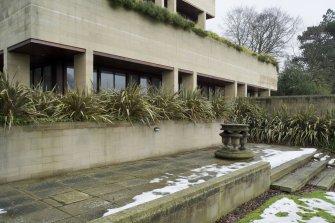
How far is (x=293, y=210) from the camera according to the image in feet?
15.5

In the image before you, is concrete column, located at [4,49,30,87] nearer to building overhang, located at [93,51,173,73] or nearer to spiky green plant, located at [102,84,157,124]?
building overhang, located at [93,51,173,73]

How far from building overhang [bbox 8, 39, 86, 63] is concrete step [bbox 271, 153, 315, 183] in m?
7.30

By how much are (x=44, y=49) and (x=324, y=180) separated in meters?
8.94

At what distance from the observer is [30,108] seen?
17.1 ft

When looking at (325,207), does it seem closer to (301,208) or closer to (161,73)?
(301,208)

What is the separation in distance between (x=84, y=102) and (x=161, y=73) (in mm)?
9274

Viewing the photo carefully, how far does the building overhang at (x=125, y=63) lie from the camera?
11039mm

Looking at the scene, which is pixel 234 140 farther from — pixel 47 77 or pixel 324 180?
pixel 47 77

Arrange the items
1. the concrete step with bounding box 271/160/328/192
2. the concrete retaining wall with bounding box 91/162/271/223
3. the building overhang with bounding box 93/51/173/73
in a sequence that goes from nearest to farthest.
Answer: the concrete retaining wall with bounding box 91/162/271/223, the concrete step with bounding box 271/160/328/192, the building overhang with bounding box 93/51/173/73

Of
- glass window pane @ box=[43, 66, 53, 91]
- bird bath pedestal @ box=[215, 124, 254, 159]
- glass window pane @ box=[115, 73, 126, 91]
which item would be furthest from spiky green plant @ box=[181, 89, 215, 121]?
glass window pane @ box=[43, 66, 53, 91]

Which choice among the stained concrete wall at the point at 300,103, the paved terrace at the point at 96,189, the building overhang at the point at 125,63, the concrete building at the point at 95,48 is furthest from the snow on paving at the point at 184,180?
the building overhang at the point at 125,63

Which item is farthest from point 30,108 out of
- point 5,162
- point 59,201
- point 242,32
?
point 242,32

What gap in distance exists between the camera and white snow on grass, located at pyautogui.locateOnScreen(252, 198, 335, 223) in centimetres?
435

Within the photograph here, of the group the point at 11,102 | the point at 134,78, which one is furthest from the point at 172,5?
the point at 11,102
